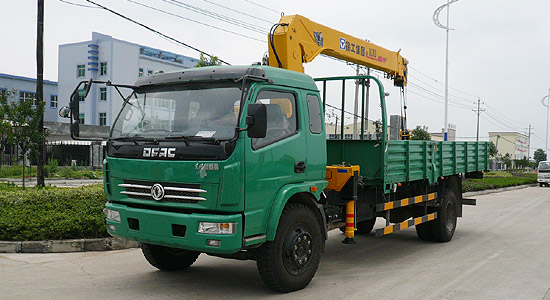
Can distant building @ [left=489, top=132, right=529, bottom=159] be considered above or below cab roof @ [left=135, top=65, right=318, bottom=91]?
above

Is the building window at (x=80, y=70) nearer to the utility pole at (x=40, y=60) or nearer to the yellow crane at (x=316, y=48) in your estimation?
the utility pole at (x=40, y=60)

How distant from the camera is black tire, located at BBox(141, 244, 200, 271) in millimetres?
6598

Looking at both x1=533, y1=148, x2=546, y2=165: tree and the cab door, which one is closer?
the cab door

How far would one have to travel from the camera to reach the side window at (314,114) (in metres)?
6.12

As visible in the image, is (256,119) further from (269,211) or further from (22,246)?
(22,246)

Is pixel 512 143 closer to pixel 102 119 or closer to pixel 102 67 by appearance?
pixel 102 119

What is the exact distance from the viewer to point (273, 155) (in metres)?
5.46

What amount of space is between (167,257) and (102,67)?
44.5m

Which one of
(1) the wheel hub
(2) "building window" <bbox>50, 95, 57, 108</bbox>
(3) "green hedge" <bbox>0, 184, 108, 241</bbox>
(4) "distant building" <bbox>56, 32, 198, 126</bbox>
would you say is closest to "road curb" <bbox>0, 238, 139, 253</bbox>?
(3) "green hedge" <bbox>0, 184, 108, 241</bbox>

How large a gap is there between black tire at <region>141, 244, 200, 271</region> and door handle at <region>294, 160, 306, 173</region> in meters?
2.05

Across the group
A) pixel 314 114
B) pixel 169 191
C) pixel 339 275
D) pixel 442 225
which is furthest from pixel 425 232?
pixel 169 191

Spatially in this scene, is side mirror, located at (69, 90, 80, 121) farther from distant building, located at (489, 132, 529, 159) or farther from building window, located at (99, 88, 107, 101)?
distant building, located at (489, 132, 529, 159)

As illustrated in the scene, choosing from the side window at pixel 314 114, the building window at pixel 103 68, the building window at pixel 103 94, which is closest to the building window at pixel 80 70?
the building window at pixel 103 68

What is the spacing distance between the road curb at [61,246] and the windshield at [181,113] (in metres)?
3.07
